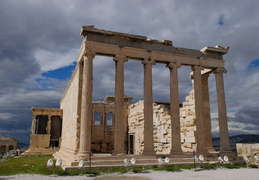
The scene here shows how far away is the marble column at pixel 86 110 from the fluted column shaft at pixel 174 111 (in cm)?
562

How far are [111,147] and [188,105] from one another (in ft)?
33.9

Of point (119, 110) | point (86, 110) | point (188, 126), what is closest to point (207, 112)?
point (188, 126)

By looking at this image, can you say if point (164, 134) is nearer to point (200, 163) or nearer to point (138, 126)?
point (138, 126)

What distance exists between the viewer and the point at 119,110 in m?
15.4

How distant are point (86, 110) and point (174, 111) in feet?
19.8

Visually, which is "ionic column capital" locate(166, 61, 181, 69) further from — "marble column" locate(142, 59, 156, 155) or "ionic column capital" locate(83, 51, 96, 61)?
"ionic column capital" locate(83, 51, 96, 61)

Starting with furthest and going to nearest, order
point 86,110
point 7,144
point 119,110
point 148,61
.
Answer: point 7,144 → point 148,61 → point 119,110 → point 86,110

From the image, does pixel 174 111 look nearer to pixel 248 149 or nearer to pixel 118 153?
pixel 118 153

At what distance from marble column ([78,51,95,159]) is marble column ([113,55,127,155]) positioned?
64.4 inches

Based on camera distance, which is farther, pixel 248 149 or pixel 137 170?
pixel 248 149

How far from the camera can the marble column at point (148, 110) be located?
1569cm

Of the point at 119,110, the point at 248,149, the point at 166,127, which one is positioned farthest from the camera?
the point at 166,127

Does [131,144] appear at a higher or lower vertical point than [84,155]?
higher

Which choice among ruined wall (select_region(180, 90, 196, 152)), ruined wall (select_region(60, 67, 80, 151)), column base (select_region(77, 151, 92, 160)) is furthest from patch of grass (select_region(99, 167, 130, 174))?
Result: ruined wall (select_region(180, 90, 196, 152))
